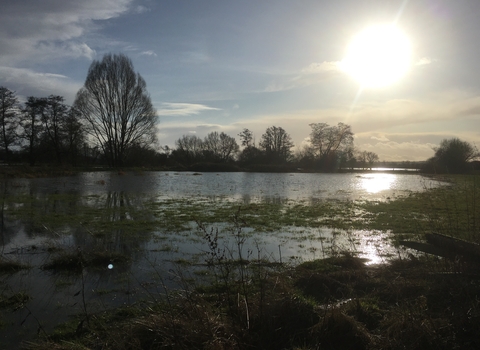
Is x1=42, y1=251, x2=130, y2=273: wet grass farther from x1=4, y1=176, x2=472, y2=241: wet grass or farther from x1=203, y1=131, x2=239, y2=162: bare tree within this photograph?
x1=203, y1=131, x2=239, y2=162: bare tree

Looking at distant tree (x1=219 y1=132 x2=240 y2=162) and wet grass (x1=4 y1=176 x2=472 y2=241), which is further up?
distant tree (x1=219 y1=132 x2=240 y2=162)

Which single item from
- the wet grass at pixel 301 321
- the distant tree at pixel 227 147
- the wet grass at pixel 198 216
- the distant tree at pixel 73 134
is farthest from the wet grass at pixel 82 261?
the distant tree at pixel 227 147

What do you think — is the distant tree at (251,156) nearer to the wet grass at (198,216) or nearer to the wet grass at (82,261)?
the wet grass at (198,216)

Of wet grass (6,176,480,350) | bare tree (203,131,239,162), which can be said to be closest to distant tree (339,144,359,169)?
bare tree (203,131,239,162)

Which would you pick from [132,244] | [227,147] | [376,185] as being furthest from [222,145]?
[132,244]

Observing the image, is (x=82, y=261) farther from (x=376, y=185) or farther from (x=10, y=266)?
(x=376, y=185)

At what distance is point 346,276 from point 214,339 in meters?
3.22

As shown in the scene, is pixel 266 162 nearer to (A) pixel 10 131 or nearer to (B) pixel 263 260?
(A) pixel 10 131

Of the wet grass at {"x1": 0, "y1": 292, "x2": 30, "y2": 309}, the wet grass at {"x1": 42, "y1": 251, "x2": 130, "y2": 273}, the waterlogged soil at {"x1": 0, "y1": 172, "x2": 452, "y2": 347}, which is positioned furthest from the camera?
the wet grass at {"x1": 42, "y1": 251, "x2": 130, "y2": 273}

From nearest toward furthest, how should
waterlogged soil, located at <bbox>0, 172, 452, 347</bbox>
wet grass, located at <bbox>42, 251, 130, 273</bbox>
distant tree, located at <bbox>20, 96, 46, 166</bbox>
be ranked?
waterlogged soil, located at <bbox>0, 172, 452, 347</bbox>, wet grass, located at <bbox>42, 251, 130, 273</bbox>, distant tree, located at <bbox>20, 96, 46, 166</bbox>

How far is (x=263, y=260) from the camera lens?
22.7ft

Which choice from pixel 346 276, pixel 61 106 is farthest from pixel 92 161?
pixel 346 276

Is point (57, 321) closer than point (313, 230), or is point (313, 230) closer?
point (57, 321)

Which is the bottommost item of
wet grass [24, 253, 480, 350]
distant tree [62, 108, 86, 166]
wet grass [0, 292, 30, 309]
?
wet grass [0, 292, 30, 309]
